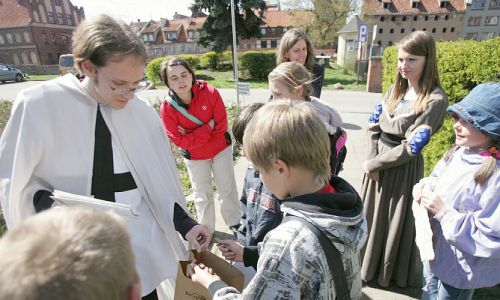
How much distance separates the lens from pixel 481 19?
44750mm

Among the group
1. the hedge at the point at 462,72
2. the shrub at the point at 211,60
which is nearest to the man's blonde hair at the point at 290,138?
the hedge at the point at 462,72

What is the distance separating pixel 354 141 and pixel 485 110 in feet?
19.1

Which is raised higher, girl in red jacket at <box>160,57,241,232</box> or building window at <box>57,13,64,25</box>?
building window at <box>57,13,64,25</box>

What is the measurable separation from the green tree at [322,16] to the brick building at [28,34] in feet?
92.4

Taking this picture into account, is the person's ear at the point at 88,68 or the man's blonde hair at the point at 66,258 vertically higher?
the person's ear at the point at 88,68

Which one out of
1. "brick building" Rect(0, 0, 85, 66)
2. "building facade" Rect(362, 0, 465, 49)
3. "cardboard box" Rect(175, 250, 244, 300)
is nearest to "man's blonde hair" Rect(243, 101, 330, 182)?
"cardboard box" Rect(175, 250, 244, 300)

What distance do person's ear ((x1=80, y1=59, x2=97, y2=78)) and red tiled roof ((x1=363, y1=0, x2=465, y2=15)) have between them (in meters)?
49.2

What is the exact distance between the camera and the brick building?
39.2 metres

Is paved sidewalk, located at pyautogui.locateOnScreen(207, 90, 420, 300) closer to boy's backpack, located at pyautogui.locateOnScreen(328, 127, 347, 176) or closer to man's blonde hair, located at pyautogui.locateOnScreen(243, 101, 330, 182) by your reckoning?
boy's backpack, located at pyautogui.locateOnScreen(328, 127, 347, 176)

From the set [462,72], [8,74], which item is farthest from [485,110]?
[8,74]

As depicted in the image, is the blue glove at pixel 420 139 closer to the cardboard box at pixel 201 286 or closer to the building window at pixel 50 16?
the cardboard box at pixel 201 286

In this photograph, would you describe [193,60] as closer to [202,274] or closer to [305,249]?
[202,274]

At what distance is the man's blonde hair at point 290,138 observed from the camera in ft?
3.91

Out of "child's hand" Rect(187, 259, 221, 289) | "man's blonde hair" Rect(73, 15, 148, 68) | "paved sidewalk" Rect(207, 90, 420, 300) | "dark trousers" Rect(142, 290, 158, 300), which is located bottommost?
"paved sidewalk" Rect(207, 90, 420, 300)
